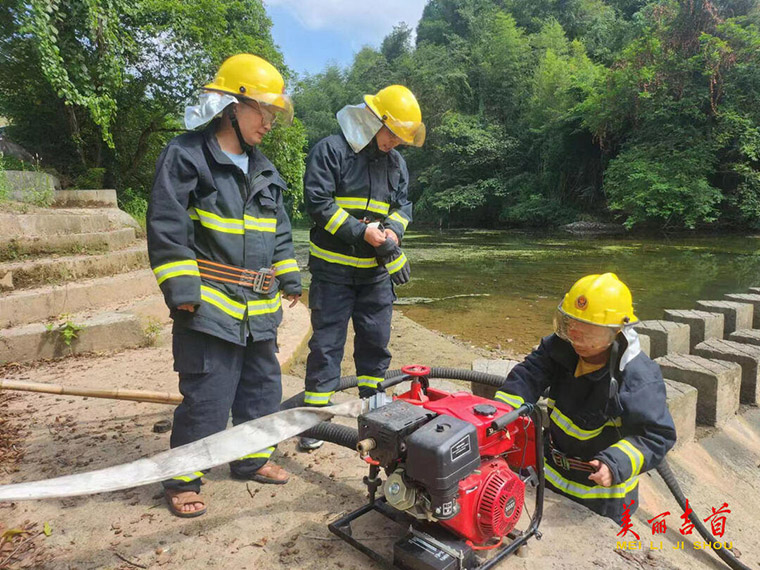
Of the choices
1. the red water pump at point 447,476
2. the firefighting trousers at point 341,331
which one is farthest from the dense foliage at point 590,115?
the red water pump at point 447,476

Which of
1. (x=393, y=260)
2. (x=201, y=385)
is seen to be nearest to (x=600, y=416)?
(x=393, y=260)

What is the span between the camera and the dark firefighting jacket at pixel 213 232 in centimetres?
184

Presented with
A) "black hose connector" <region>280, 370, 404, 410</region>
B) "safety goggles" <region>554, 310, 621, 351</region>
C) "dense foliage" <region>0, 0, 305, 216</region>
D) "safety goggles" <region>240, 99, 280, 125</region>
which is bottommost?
"black hose connector" <region>280, 370, 404, 410</region>

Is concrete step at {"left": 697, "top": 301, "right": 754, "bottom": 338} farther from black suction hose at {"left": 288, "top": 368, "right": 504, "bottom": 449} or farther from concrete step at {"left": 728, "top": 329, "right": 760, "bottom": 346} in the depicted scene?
black suction hose at {"left": 288, "top": 368, "right": 504, "bottom": 449}

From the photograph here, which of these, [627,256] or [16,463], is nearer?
[16,463]

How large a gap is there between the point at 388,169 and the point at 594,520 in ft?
6.64

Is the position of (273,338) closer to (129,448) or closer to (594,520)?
(129,448)

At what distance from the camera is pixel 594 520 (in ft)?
6.44

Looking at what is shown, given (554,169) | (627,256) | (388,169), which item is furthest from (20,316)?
(554,169)

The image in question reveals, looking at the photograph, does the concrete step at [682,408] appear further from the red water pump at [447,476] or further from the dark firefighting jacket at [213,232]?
the dark firefighting jacket at [213,232]

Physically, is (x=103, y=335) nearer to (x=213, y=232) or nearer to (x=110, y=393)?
(x=110, y=393)

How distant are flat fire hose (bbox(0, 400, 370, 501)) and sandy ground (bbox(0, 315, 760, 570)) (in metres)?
0.45

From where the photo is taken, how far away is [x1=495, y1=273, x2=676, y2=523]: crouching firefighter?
6.39 ft

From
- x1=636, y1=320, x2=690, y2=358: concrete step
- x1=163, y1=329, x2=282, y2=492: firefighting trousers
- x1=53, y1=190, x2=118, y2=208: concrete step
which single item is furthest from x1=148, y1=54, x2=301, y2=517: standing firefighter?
x1=53, y1=190, x2=118, y2=208: concrete step
